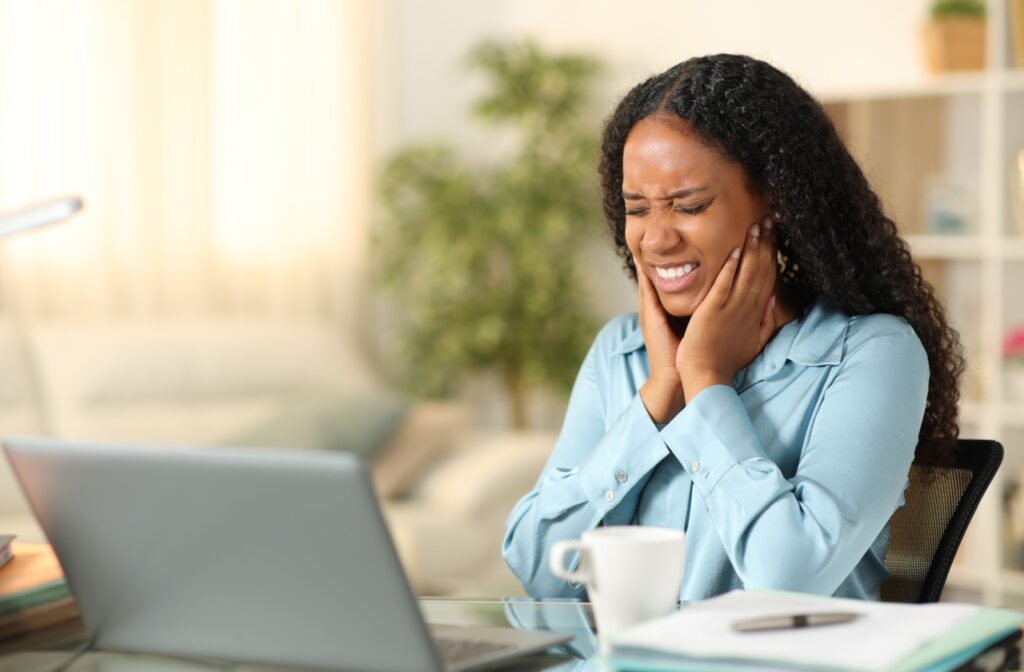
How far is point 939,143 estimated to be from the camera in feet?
12.1

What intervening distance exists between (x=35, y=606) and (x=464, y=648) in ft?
1.34

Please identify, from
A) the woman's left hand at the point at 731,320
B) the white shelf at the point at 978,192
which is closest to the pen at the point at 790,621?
the woman's left hand at the point at 731,320

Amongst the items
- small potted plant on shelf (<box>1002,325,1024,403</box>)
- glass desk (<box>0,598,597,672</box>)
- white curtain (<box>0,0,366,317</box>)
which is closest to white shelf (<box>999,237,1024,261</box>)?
small potted plant on shelf (<box>1002,325,1024,403</box>)

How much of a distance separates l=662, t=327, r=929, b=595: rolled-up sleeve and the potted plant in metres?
2.94

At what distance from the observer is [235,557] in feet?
3.04

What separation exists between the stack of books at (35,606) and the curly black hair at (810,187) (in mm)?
765

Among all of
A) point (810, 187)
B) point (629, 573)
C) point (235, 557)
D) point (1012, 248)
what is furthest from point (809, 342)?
point (1012, 248)

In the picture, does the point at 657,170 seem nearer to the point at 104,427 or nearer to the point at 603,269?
the point at 104,427

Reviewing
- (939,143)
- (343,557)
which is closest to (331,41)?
(939,143)

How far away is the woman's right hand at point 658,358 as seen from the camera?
140cm

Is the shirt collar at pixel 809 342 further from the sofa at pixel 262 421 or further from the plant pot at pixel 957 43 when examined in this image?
the plant pot at pixel 957 43

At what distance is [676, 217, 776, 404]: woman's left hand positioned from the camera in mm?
1376

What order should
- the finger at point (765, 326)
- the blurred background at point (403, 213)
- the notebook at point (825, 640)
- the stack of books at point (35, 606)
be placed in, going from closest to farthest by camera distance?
1. the notebook at point (825, 640)
2. the stack of books at point (35, 606)
3. the finger at point (765, 326)
4. the blurred background at point (403, 213)

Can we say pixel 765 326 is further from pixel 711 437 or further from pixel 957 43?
pixel 957 43
